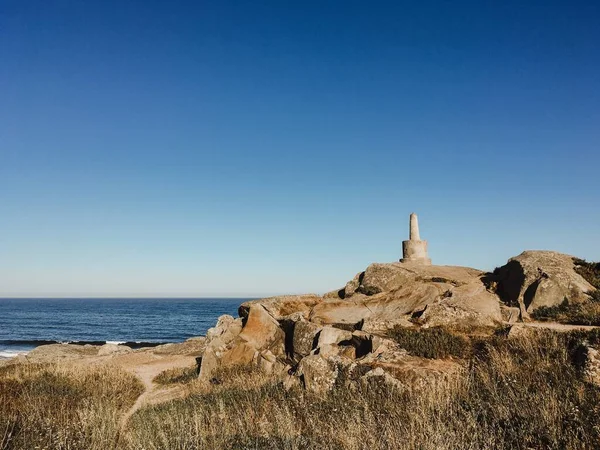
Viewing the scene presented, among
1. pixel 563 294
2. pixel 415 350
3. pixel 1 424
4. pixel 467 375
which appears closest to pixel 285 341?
pixel 415 350

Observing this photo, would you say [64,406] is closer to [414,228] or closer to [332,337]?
[332,337]

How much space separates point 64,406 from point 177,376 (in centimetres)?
648

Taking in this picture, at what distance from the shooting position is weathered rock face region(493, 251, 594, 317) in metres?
16.8

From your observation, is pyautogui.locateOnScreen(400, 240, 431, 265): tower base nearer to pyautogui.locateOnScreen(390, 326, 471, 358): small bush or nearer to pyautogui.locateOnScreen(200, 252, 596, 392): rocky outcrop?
pyautogui.locateOnScreen(200, 252, 596, 392): rocky outcrop

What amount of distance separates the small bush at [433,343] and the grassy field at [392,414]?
2.1 inches

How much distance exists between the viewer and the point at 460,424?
6.79m

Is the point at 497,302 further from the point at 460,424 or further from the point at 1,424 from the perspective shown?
the point at 1,424

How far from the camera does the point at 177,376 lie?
59.2ft

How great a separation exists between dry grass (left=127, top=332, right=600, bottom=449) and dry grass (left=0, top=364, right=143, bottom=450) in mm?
856

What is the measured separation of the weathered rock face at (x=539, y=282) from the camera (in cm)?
1684

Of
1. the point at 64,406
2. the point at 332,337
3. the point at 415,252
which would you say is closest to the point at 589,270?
the point at 415,252

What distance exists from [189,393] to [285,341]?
190 inches

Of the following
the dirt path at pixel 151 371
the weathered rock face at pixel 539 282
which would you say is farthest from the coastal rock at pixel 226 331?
the weathered rock face at pixel 539 282

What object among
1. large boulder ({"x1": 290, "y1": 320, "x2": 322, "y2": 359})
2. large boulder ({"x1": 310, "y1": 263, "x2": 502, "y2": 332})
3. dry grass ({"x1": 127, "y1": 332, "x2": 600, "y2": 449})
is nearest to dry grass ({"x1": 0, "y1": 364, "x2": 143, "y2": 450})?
dry grass ({"x1": 127, "y1": 332, "x2": 600, "y2": 449})
